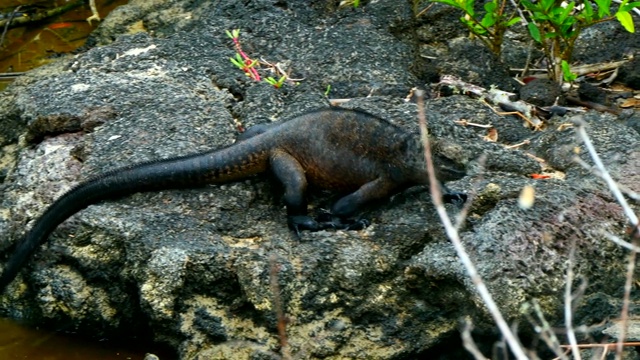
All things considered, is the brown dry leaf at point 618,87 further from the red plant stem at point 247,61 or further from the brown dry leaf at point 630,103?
the red plant stem at point 247,61

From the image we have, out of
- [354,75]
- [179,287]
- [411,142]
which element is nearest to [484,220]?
[411,142]

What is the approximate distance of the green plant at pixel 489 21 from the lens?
6.65 metres

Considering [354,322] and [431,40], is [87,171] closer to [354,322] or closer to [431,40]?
[354,322]

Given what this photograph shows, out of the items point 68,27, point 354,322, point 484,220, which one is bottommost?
point 68,27

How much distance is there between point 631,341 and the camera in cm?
479

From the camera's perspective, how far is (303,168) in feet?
18.8

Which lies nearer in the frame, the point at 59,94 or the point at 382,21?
the point at 59,94

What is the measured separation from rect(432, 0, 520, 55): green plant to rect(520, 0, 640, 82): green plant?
166 millimetres

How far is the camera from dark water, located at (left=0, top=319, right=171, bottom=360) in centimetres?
559

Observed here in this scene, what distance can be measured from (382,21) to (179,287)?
279cm

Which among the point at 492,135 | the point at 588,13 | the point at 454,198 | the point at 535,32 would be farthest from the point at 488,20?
the point at 454,198

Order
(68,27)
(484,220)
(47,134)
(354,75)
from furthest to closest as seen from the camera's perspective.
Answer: (68,27) → (354,75) → (47,134) → (484,220)

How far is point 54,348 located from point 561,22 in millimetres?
3471

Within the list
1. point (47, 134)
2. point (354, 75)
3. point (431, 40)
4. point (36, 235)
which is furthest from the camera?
point (431, 40)
